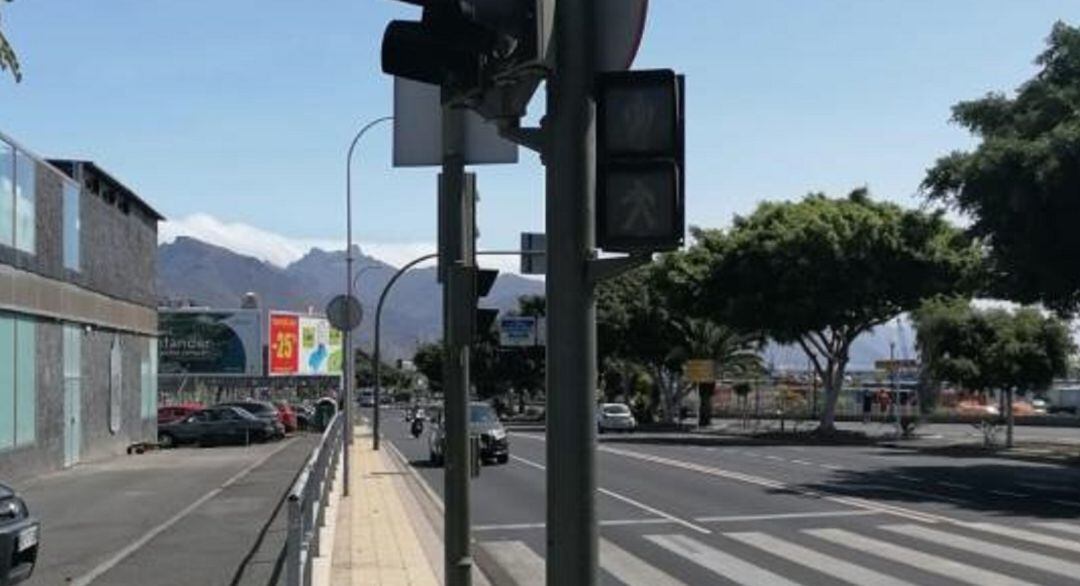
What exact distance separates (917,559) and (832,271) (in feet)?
114

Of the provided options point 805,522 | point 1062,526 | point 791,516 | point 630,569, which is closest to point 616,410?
point 791,516

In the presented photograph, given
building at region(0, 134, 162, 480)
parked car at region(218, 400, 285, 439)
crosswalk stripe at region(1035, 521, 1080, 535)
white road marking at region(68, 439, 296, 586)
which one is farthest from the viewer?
parked car at region(218, 400, 285, 439)

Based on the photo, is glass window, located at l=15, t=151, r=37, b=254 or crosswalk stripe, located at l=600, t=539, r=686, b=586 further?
glass window, located at l=15, t=151, r=37, b=254

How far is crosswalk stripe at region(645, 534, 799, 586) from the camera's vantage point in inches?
513

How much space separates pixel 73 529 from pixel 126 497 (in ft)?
17.9

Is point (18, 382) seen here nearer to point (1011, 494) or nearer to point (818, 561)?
point (818, 561)

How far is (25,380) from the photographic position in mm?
28062

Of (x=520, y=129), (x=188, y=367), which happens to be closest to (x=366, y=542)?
(x=520, y=129)

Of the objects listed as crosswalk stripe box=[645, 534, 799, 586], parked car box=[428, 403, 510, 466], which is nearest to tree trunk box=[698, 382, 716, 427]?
parked car box=[428, 403, 510, 466]

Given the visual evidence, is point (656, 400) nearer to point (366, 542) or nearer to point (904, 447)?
point (904, 447)

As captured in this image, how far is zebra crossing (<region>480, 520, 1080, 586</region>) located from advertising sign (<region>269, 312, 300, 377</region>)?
278ft

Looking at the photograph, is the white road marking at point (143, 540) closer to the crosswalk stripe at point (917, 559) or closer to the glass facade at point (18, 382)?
the glass facade at point (18, 382)

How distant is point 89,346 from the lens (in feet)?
116

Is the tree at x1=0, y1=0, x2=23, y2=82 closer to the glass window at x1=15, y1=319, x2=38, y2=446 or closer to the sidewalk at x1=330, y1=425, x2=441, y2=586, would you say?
the sidewalk at x1=330, y1=425, x2=441, y2=586
